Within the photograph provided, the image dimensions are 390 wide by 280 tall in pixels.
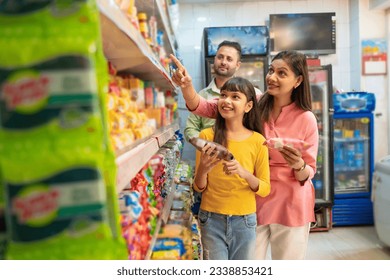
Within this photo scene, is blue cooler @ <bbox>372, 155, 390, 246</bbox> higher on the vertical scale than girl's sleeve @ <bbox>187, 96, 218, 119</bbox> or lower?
lower

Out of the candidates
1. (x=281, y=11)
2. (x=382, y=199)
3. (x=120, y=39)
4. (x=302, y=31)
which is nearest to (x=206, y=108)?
(x=120, y=39)

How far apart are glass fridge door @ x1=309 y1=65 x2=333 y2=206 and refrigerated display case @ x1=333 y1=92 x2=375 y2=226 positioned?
0.14 m

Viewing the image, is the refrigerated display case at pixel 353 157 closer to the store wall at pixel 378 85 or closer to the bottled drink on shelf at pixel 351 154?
the bottled drink on shelf at pixel 351 154

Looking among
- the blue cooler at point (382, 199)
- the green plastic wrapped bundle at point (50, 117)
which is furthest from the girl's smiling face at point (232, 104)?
the blue cooler at point (382, 199)

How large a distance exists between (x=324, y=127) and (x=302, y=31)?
1157 millimetres

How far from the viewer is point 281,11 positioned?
439cm

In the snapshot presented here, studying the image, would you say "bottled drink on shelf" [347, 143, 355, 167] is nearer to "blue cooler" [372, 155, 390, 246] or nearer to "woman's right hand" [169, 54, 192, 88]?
"blue cooler" [372, 155, 390, 246]

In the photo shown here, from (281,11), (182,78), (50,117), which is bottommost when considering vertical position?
(50,117)

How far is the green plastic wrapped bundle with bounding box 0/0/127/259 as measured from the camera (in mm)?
567

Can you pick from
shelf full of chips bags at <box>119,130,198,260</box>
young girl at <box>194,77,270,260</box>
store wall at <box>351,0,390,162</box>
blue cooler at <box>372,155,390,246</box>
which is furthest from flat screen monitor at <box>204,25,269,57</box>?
young girl at <box>194,77,270,260</box>

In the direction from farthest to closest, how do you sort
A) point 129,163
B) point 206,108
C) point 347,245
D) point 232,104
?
point 347,245, point 206,108, point 232,104, point 129,163

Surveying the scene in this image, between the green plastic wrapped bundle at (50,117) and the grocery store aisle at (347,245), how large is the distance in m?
2.76

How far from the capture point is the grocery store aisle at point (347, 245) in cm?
303

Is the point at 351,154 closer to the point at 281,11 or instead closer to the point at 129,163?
the point at 281,11
